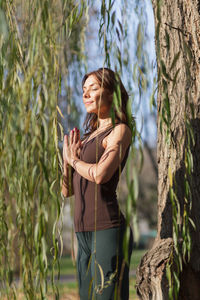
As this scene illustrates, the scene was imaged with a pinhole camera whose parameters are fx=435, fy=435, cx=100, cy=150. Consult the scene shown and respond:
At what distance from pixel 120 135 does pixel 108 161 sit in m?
0.11

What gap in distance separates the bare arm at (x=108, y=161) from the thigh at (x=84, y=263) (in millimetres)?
229

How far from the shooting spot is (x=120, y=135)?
1499mm

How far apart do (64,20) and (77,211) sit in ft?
2.33

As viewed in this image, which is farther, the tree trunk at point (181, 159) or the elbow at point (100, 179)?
the tree trunk at point (181, 159)

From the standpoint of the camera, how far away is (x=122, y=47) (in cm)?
156

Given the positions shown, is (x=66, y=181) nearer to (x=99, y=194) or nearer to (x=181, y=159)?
(x=99, y=194)

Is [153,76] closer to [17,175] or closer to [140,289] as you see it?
[17,175]

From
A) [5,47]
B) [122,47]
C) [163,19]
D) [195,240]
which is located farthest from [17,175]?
[163,19]

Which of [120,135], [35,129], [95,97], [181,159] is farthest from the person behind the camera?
[181,159]

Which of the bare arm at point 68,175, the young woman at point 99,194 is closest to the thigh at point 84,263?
the young woman at point 99,194

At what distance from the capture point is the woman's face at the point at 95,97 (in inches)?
63.4

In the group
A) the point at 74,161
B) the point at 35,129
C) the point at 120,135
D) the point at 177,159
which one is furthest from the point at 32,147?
the point at 177,159

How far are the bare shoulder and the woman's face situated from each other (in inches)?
5.3

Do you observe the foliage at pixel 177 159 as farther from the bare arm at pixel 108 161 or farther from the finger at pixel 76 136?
the finger at pixel 76 136
